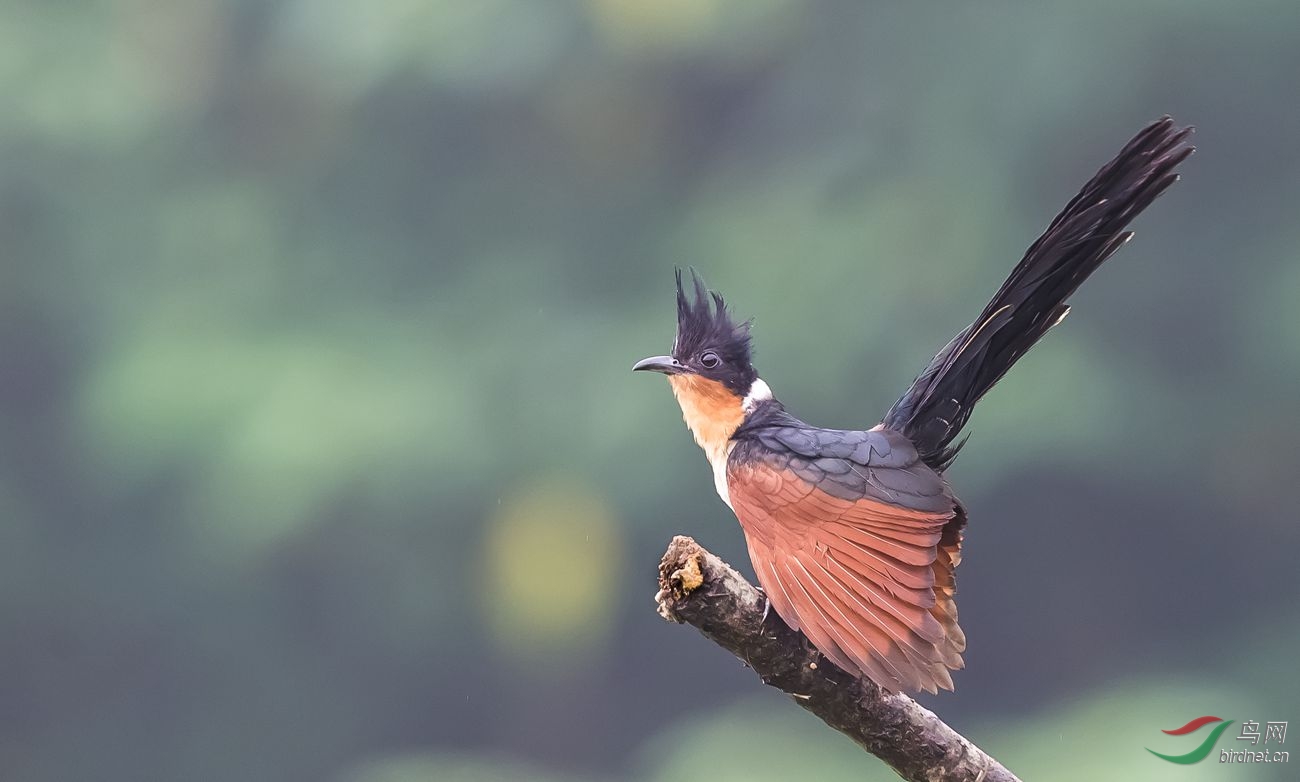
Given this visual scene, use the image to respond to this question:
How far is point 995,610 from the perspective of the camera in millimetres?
5102

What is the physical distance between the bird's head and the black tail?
8.3 inches

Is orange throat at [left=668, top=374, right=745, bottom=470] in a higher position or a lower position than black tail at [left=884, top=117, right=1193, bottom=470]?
higher

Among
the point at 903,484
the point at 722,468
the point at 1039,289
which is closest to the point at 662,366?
the point at 722,468

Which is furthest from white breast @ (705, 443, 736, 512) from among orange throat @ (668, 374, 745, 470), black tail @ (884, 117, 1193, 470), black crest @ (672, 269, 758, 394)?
black tail @ (884, 117, 1193, 470)

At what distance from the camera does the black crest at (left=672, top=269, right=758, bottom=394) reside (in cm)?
191

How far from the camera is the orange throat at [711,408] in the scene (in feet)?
6.19

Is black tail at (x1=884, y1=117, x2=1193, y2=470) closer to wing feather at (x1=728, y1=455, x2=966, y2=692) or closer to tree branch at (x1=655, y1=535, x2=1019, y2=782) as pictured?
wing feather at (x1=728, y1=455, x2=966, y2=692)

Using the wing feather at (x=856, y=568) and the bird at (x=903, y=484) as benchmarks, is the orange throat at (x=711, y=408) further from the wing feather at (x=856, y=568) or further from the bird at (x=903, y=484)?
the wing feather at (x=856, y=568)

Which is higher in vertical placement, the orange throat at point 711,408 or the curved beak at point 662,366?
the curved beak at point 662,366

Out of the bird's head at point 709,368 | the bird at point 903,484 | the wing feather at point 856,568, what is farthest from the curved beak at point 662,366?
the wing feather at point 856,568

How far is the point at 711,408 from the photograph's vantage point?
6.24ft

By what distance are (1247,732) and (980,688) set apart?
169cm

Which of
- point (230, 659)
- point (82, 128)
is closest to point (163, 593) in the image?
point (230, 659)

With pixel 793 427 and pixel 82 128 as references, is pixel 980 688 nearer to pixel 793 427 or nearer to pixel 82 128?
pixel 793 427
